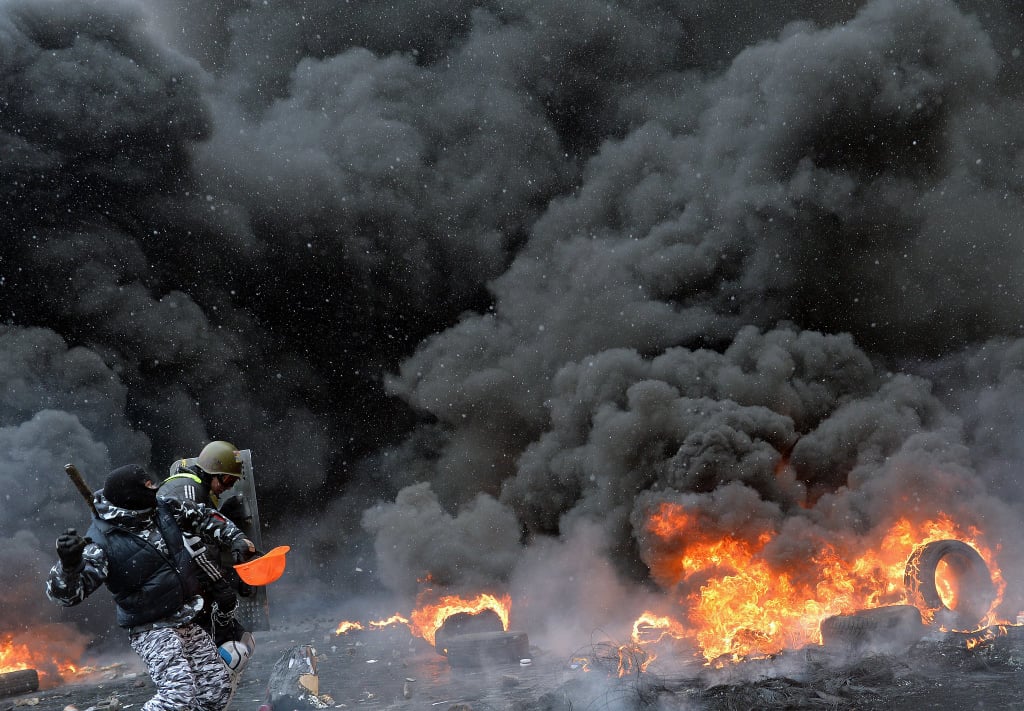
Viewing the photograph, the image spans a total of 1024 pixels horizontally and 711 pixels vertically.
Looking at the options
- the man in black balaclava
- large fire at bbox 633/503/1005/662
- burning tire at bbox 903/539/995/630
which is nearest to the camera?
the man in black balaclava

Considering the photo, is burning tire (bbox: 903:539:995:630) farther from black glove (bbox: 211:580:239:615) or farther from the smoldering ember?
black glove (bbox: 211:580:239:615)

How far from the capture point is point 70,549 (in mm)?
5551

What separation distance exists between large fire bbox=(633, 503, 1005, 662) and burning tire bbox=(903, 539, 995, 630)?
1.10 ft

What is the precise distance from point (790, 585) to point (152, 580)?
14.9 m

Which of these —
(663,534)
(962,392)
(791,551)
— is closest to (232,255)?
(663,534)

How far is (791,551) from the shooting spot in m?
17.7

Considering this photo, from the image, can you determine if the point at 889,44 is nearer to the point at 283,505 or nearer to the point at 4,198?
the point at 283,505

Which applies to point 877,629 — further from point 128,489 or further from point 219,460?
point 128,489

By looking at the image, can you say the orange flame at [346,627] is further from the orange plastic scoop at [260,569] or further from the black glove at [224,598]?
the orange plastic scoop at [260,569]

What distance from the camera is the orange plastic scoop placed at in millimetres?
6305

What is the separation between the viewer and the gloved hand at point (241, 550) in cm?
636

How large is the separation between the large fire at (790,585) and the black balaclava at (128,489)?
41.3 ft

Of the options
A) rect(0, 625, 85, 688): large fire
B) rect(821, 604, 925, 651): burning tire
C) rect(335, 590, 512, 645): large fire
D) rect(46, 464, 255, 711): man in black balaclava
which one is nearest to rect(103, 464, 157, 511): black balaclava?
rect(46, 464, 255, 711): man in black balaclava

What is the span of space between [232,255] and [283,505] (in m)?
10.00
